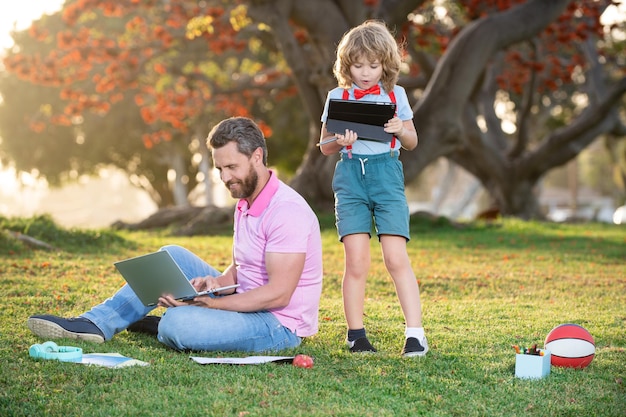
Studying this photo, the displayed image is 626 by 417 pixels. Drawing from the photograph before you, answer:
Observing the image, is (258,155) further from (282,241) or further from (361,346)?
(361,346)

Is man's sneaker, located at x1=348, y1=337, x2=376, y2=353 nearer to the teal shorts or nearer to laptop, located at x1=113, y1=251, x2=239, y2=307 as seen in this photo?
the teal shorts

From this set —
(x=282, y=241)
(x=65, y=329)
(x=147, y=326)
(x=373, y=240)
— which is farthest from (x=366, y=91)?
(x=373, y=240)

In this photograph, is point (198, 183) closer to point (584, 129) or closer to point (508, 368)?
point (584, 129)

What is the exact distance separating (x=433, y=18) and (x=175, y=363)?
57.2 feet

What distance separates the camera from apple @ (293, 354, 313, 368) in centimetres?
435

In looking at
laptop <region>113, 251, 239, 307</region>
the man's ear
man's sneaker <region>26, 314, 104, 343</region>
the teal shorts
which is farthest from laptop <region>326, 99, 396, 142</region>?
man's sneaker <region>26, 314, 104, 343</region>

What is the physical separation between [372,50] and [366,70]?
0.43 ft

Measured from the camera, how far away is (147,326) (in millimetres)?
5184

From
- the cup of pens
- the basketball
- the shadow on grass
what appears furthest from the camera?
the shadow on grass

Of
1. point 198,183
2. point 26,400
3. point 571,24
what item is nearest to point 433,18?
point 571,24

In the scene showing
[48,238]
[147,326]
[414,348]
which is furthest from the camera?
[48,238]

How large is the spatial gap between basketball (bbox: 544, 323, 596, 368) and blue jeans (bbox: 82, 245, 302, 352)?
140 cm

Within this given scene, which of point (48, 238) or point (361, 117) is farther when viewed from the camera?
point (48, 238)

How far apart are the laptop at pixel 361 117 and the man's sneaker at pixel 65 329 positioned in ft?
5.70
